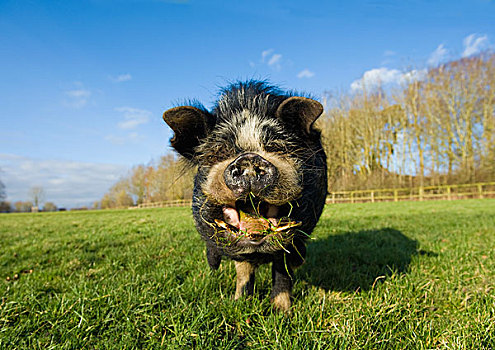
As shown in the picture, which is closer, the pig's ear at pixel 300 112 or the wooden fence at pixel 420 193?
the pig's ear at pixel 300 112

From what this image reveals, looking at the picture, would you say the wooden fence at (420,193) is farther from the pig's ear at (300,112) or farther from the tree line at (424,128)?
the pig's ear at (300,112)

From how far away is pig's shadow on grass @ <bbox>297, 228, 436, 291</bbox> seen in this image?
3.19m

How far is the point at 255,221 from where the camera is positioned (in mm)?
1953

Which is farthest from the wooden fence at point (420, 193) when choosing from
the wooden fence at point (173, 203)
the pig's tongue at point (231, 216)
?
the pig's tongue at point (231, 216)

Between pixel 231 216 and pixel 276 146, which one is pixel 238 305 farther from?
pixel 276 146

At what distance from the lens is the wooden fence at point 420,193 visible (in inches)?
947

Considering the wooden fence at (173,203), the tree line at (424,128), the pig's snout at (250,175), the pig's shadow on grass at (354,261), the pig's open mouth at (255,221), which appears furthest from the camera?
the tree line at (424,128)

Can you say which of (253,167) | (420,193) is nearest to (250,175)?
(253,167)

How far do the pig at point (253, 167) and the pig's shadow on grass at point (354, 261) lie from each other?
93 cm

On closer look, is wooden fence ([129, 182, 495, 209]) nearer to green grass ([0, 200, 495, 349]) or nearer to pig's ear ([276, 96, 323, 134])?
green grass ([0, 200, 495, 349])

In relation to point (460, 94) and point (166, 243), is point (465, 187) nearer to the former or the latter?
point (460, 94)

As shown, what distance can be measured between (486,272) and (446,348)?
7.94 feet

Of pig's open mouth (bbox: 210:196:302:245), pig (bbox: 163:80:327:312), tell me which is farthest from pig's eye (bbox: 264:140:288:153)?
pig's open mouth (bbox: 210:196:302:245)

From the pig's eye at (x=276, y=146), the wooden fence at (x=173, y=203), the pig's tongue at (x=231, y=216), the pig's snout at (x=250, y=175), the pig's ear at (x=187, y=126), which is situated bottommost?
the wooden fence at (x=173, y=203)
